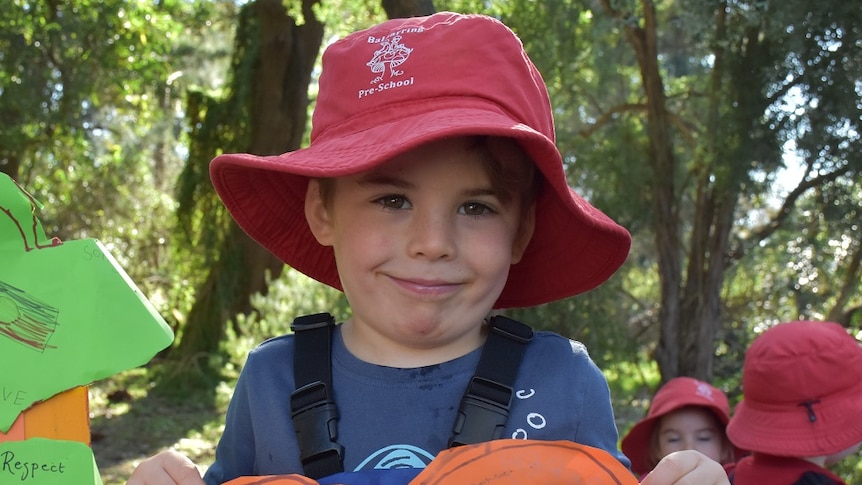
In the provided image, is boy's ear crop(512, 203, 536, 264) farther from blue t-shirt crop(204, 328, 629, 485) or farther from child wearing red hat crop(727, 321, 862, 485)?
child wearing red hat crop(727, 321, 862, 485)

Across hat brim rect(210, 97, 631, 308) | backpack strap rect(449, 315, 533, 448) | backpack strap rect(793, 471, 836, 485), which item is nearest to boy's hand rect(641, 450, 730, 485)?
backpack strap rect(449, 315, 533, 448)

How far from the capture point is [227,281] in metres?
8.72

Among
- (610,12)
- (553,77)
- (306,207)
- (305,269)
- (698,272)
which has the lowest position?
(698,272)

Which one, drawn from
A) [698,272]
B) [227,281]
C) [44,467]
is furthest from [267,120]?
[44,467]

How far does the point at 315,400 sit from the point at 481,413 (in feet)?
0.95

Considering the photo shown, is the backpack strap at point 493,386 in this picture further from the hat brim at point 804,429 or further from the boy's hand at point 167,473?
the hat brim at point 804,429

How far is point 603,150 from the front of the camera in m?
6.26

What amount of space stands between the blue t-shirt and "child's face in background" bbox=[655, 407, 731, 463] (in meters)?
2.22

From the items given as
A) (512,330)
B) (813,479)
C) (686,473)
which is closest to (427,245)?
(512,330)

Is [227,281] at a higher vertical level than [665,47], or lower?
lower

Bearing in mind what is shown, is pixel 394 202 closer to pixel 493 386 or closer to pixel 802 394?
pixel 493 386

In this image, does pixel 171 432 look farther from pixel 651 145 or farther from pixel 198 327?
pixel 651 145

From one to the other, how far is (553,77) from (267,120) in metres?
4.03

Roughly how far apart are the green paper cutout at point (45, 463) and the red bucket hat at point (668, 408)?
2.63 m
